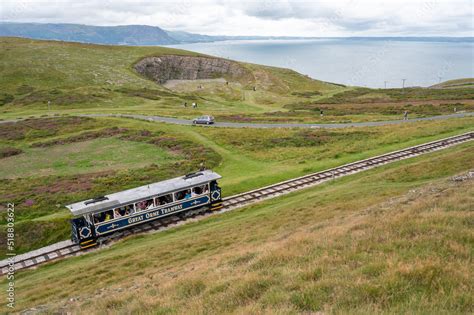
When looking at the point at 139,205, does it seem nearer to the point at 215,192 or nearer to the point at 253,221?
the point at 215,192

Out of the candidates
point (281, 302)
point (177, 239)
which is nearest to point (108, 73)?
point (177, 239)

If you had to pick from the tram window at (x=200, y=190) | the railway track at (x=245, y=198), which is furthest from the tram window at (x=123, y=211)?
the tram window at (x=200, y=190)

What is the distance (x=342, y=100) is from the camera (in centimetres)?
11019

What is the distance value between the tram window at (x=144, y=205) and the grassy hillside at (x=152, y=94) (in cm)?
4577

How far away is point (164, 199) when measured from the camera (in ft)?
92.3

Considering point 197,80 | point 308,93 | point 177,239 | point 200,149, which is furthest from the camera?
point 197,80

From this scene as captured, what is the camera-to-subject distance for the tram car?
25.1 m

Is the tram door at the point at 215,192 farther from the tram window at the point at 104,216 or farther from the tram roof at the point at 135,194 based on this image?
the tram window at the point at 104,216

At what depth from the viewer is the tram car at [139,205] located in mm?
25094

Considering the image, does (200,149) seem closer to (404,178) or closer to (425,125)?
(404,178)

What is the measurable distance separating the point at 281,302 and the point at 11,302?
44.0 ft

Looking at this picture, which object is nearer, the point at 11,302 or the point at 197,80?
the point at 11,302

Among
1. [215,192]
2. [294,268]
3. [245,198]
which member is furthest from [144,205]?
[294,268]

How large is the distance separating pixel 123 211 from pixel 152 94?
269ft
